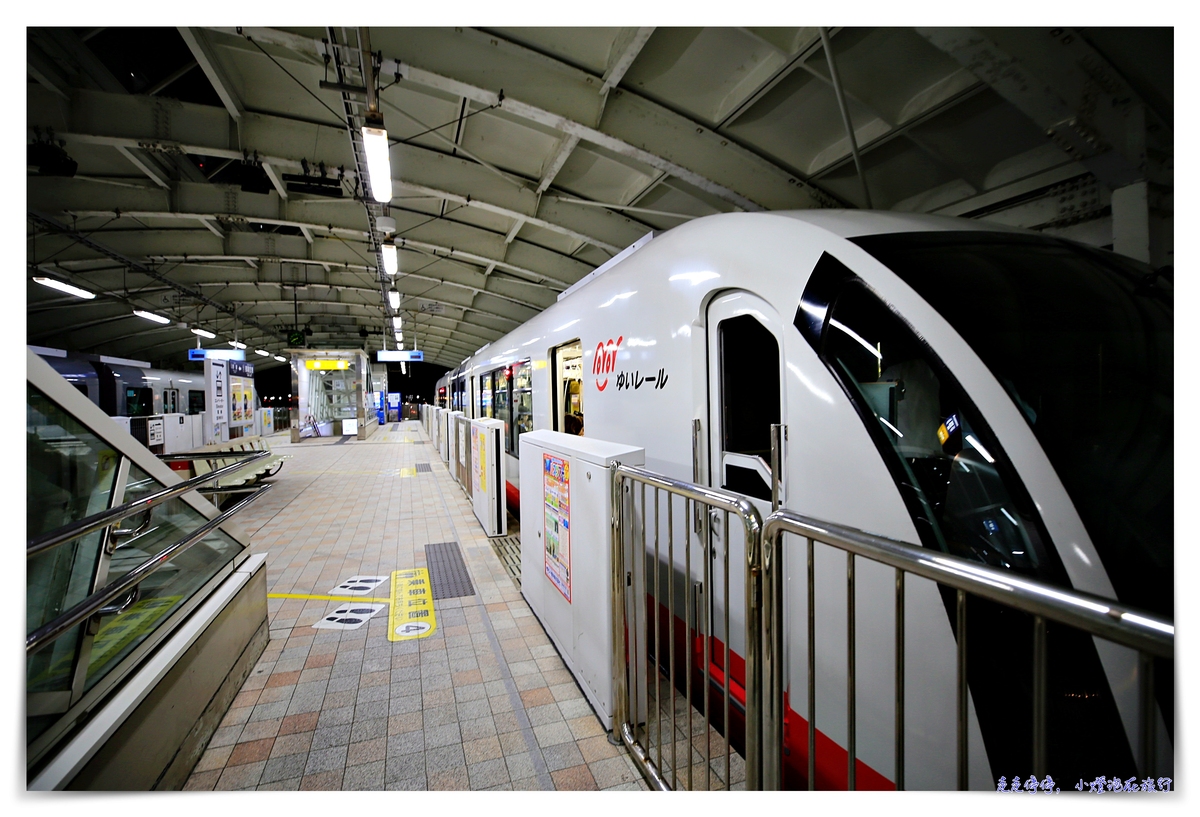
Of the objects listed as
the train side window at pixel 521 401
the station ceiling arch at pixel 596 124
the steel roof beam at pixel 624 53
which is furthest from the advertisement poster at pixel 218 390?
the steel roof beam at pixel 624 53

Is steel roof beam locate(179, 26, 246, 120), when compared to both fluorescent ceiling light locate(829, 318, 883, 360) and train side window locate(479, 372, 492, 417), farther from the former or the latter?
fluorescent ceiling light locate(829, 318, 883, 360)

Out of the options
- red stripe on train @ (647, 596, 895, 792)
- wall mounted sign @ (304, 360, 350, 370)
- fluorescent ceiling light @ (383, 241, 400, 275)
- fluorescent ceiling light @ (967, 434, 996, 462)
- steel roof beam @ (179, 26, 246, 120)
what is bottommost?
red stripe on train @ (647, 596, 895, 792)

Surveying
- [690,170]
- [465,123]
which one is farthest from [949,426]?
[465,123]

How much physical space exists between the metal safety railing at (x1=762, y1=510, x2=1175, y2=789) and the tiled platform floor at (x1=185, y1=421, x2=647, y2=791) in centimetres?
114

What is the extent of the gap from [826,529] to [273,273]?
17.4 metres

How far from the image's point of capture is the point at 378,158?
196 inches

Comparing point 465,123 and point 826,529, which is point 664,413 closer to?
point 826,529

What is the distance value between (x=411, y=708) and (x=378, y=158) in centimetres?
469

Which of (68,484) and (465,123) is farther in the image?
(465,123)

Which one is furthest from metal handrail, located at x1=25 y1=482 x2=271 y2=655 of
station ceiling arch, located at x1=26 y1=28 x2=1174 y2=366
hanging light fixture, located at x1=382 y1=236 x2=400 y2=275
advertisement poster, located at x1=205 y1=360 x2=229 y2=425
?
advertisement poster, located at x1=205 y1=360 x2=229 y2=425

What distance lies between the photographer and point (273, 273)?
14977mm

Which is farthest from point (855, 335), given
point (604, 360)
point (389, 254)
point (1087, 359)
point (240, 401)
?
point (240, 401)

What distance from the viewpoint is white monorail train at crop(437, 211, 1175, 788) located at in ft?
4.72

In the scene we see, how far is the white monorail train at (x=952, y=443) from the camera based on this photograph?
4.72 ft
